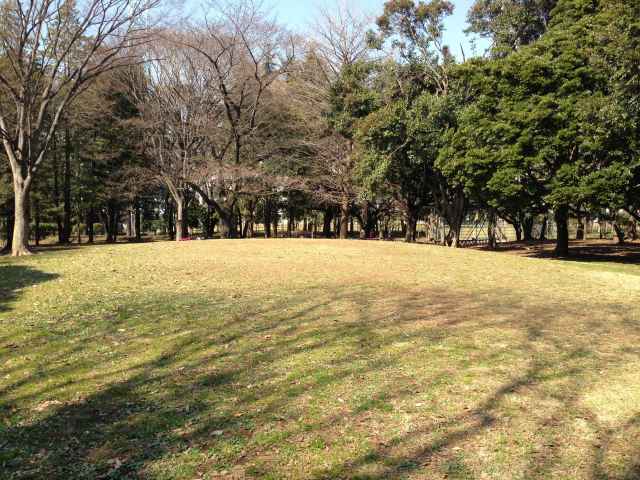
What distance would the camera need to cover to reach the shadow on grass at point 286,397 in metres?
3.20

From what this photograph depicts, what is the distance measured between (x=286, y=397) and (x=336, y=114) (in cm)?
2523

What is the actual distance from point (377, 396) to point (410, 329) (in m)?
2.47

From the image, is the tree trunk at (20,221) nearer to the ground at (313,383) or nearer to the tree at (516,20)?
the ground at (313,383)

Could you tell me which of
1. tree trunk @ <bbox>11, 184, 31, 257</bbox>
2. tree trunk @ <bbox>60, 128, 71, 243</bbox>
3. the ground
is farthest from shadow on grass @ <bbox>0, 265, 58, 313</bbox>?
tree trunk @ <bbox>60, 128, 71, 243</bbox>

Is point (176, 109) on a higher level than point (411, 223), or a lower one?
higher

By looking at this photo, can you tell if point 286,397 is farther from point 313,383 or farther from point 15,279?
point 15,279

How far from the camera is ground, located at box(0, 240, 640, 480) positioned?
126 inches

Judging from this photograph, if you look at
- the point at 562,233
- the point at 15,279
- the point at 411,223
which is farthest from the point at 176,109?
the point at 562,233

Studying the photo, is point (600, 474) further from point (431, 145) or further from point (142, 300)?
point (431, 145)

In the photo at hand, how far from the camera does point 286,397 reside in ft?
13.8

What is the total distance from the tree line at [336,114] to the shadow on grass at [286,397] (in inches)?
489

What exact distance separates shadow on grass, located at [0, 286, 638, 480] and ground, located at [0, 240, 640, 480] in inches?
0.7

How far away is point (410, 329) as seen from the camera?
21.5 feet

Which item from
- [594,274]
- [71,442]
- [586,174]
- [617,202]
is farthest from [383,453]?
[586,174]
